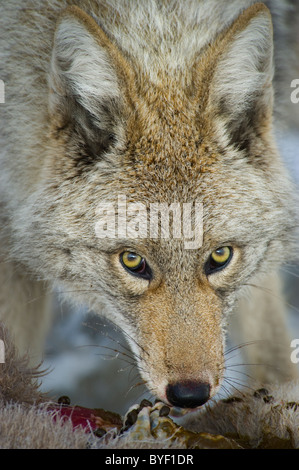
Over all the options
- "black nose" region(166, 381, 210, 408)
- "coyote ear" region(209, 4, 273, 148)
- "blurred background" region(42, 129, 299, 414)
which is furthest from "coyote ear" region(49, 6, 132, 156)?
"blurred background" region(42, 129, 299, 414)

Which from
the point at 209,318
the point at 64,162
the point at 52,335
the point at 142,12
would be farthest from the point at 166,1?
the point at 52,335

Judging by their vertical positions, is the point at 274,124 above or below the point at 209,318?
above

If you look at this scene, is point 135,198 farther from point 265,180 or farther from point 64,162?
point 265,180

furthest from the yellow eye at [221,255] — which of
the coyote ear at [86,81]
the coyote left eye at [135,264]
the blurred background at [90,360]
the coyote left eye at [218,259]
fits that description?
the blurred background at [90,360]

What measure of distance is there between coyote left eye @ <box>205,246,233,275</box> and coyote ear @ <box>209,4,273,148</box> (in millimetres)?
395

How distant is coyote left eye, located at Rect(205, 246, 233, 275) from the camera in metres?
1.69

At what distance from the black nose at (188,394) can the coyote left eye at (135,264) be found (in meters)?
0.38

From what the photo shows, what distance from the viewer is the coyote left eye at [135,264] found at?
1650mm

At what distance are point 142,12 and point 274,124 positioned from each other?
68 centimetres

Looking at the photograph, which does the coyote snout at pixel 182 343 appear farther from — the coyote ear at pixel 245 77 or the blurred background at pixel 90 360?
the blurred background at pixel 90 360

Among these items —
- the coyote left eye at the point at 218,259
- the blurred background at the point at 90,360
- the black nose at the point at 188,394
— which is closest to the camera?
the black nose at the point at 188,394

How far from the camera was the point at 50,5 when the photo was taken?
1.91 m

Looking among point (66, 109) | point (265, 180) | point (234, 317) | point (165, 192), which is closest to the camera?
point (165, 192)

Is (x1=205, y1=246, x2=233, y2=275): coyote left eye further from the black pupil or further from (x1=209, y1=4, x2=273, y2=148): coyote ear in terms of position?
(x1=209, y1=4, x2=273, y2=148): coyote ear
